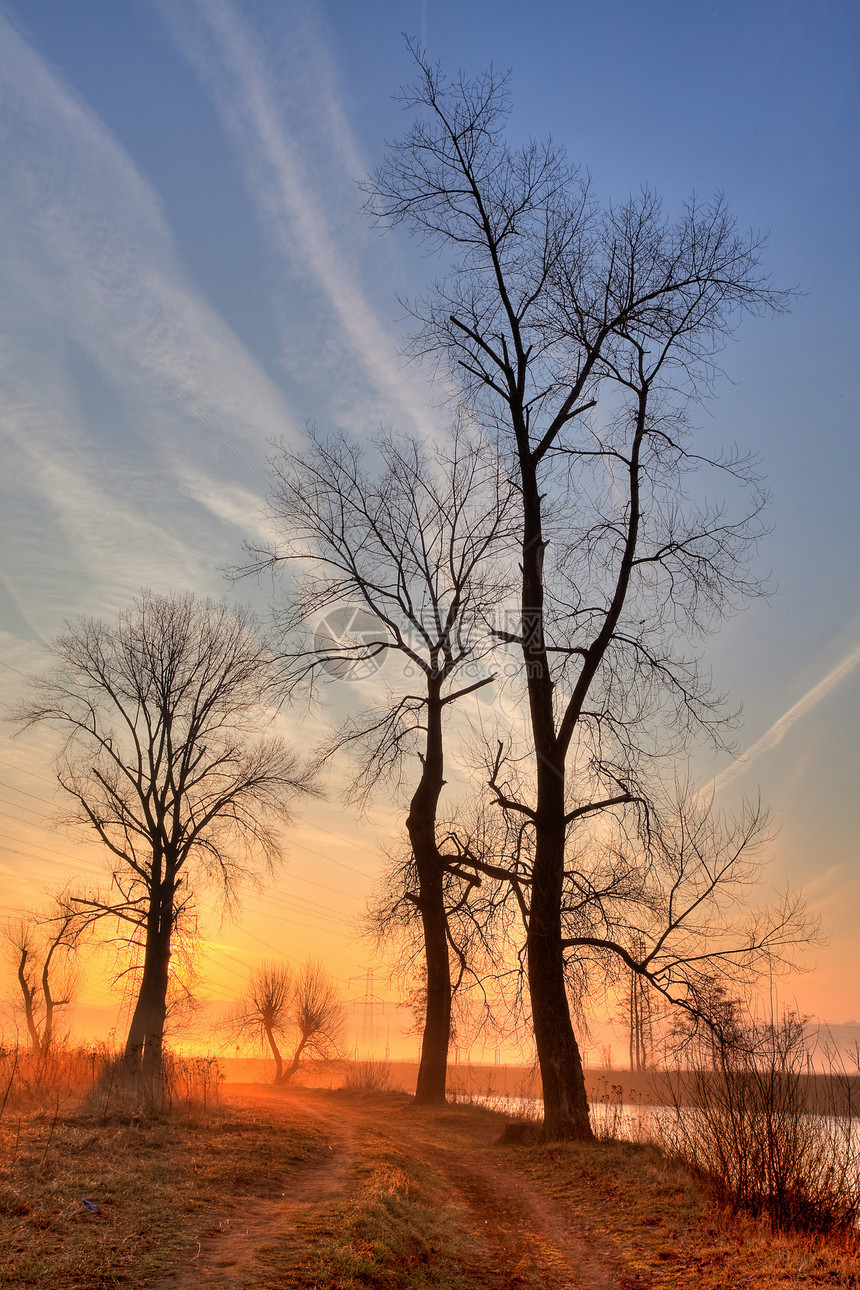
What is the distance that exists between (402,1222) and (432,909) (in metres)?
11.8

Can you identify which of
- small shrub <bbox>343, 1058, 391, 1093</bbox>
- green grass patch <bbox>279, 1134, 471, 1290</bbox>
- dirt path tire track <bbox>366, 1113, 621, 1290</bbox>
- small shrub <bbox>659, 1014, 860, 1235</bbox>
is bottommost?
small shrub <bbox>343, 1058, 391, 1093</bbox>

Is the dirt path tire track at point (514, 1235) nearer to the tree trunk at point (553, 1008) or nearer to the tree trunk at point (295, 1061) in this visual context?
the tree trunk at point (553, 1008)

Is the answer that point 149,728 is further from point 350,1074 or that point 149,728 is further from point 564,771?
point 564,771

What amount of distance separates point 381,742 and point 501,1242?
11966 millimetres

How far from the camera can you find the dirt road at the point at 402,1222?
5.18 metres

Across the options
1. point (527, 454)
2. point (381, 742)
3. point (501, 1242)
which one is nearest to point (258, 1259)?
point (501, 1242)

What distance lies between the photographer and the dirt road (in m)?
5.18

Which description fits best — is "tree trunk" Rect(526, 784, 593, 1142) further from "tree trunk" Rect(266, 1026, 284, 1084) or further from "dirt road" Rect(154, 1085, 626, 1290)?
"tree trunk" Rect(266, 1026, 284, 1084)

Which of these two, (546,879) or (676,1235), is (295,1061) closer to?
(546,879)

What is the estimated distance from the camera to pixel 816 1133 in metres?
6.53

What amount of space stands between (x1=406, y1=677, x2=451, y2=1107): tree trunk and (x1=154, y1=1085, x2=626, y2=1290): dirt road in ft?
21.2

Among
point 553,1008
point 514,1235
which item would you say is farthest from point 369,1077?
point 514,1235

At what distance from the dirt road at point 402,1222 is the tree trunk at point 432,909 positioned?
21.2 feet

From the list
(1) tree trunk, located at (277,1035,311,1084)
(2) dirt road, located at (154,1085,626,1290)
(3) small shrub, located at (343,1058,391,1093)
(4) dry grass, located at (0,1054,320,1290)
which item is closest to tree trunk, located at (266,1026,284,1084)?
(1) tree trunk, located at (277,1035,311,1084)
